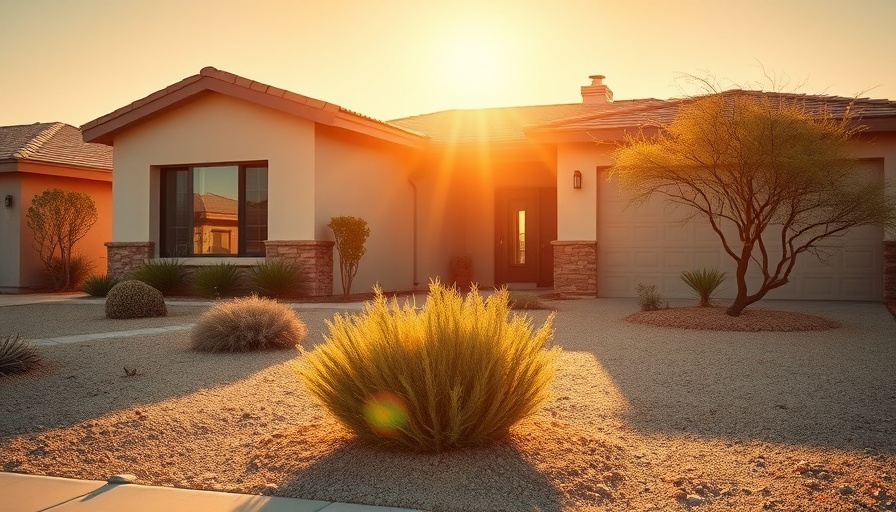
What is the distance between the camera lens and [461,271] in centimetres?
2080

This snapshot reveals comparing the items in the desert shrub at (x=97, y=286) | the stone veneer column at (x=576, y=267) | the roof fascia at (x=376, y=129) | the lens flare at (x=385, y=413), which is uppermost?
the roof fascia at (x=376, y=129)

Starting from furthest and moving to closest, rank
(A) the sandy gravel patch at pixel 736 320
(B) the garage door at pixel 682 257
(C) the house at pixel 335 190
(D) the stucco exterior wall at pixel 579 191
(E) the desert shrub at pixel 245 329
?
(D) the stucco exterior wall at pixel 579 191 → (C) the house at pixel 335 190 → (B) the garage door at pixel 682 257 → (A) the sandy gravel patch at pixel 736 320 → (E) the desert shrub at pixel 245 329

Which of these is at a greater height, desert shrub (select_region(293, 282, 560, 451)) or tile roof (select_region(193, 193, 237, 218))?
tile roof (select_region(193, 193, 237, 218))

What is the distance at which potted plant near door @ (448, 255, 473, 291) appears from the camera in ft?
68.2

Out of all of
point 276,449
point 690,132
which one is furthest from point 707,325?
point 276,449

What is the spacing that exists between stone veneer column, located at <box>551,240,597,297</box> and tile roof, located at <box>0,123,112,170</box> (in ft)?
39.9

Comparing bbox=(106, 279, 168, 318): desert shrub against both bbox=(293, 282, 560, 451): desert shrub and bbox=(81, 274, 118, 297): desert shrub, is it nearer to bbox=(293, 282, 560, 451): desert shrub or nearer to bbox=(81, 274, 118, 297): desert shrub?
bbox=(81, 274, 118, 297): desert shrub

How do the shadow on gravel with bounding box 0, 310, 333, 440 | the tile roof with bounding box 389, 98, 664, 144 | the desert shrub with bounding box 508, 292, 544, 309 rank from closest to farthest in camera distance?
the shadow on gravel with bounding box 0, 310, 333, 440, the desert shrub with bounding box 508, 292, 544, 309, the tile roof with bounding box 389, 98, 664, 144

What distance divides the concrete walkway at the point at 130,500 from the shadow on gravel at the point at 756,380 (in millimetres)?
2506

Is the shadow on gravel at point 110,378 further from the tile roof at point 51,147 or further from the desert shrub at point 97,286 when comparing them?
the tile roof at point 51,147

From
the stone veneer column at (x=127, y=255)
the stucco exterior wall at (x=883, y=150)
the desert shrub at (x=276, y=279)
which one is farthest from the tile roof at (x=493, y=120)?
the stone veneer column at (x=127, y=255)

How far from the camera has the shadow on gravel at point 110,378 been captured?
244 inches

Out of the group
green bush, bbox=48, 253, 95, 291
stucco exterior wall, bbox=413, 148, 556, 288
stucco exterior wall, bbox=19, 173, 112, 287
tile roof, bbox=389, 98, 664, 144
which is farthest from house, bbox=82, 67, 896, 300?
stucco exterior wall, bbox=19, 173, 112, 287

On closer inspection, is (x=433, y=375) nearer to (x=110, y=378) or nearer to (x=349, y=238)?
(x=110, y=378)
